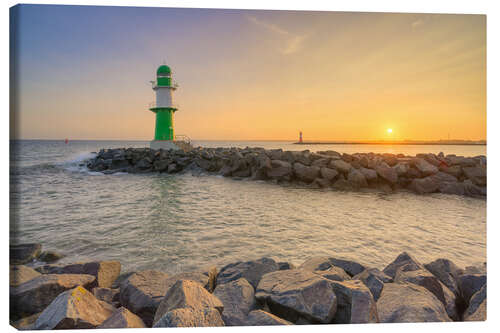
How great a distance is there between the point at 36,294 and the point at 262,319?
1.82 meters

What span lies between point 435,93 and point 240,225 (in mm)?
3663

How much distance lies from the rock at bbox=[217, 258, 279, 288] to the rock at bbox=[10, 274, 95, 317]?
4.31 feet

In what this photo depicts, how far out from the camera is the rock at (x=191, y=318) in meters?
1.47

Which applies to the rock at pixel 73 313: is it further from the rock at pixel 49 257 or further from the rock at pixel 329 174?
the rock at pixel 329 174

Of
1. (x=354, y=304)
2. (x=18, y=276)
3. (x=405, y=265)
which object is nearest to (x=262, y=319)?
(x=354, y=304)

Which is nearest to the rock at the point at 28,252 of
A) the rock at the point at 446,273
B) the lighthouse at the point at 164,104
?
the rock at the point at 446,273

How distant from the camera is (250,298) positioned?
1902 mm

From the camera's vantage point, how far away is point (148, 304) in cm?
189

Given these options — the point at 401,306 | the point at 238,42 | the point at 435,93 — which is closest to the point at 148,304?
the point at 401,306

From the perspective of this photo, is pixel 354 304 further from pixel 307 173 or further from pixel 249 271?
pixel 307 173

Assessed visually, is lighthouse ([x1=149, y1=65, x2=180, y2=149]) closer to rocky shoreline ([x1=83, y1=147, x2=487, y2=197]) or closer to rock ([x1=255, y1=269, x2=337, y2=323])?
rocky shoreline ([x1=83, y1=147, x2=487, y2=197])

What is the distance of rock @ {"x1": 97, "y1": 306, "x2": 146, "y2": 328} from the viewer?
1.68 metres

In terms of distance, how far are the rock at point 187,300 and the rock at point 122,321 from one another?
0.43 feet

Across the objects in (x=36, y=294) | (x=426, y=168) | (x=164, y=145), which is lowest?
(x=36, y=294)
